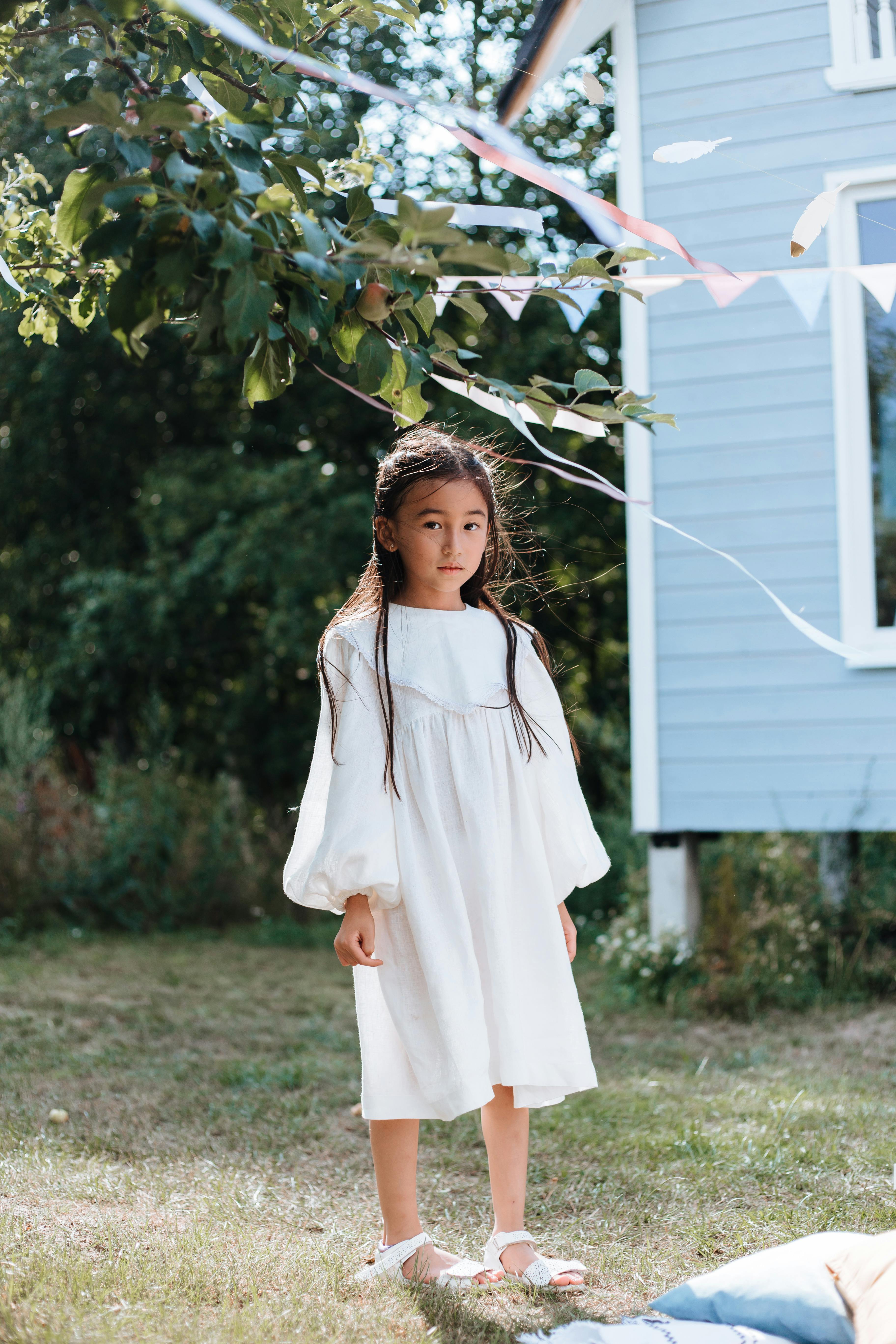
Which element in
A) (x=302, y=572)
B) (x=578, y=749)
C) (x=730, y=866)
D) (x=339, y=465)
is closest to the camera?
(x=578, y=749)

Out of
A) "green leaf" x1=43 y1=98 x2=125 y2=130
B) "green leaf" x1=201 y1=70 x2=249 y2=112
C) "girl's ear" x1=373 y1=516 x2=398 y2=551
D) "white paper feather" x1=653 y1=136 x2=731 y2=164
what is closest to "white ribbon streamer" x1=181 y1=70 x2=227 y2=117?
"green leaf" x1=201 y1=70 x2=249 y2=112

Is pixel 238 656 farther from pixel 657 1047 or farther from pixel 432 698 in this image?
pixel 432 698

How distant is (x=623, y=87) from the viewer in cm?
549

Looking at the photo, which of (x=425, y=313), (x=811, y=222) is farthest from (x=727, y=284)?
(x=425, y=313)

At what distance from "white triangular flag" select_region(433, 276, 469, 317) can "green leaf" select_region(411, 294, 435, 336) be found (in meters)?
0.02

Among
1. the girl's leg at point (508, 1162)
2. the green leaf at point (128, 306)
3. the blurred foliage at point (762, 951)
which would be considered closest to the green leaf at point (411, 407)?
the green leaf at point (128, 306)

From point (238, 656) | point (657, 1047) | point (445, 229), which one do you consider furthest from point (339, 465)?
point (445, 229)

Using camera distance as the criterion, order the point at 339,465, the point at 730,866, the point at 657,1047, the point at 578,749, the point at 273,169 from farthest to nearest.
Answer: the point at 339,465, the point at 730,866, the point at 657,1047, the point at 578,749, the point at 273,169

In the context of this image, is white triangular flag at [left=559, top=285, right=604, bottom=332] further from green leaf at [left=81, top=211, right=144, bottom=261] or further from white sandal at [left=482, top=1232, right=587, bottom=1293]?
white sandal at [left=482, top=1232, right=587, bottom=1293]

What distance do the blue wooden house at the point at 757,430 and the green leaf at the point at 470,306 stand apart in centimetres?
311

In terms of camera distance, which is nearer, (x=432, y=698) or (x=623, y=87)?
(x=432, y=698)

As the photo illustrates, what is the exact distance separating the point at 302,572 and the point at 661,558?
4120 mm

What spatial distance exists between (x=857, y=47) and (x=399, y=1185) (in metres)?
4.99

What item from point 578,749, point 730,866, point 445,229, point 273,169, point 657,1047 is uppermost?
point 273,169
